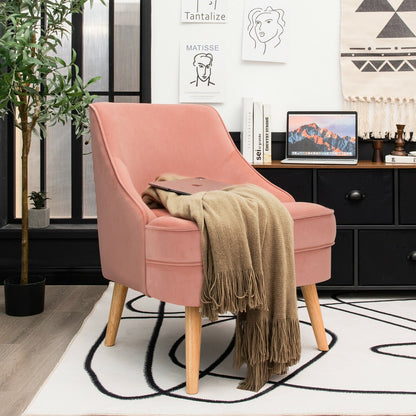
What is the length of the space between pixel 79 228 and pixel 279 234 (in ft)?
5.16

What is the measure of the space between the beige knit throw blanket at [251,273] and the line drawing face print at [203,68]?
1.34 m

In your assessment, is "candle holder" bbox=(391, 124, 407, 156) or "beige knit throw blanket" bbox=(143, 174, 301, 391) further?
"candle holder" bbox=(391, 124, 407, 156)

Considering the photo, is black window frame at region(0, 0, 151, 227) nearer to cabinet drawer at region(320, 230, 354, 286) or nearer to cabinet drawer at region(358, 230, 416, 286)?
cabinet drawer at region(320, 230, 354, 286)

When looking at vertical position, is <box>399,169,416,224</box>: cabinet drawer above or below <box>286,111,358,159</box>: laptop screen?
below

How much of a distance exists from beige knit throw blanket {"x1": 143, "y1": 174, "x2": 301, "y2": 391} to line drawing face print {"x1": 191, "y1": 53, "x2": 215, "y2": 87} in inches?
52.7

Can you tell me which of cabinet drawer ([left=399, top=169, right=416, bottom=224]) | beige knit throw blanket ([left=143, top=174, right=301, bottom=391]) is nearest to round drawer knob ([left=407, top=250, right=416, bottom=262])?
cabinet drawer ([left=399, top=169, right=416, bottom=224])

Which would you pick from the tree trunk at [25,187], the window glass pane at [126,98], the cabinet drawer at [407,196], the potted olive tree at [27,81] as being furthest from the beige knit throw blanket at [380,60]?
the tree trunk at [25,187]

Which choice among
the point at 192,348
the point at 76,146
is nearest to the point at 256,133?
the point at 76,146

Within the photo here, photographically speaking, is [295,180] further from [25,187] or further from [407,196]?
[25,187]

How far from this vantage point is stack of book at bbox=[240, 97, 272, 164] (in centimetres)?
287

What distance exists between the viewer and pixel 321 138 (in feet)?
9.62

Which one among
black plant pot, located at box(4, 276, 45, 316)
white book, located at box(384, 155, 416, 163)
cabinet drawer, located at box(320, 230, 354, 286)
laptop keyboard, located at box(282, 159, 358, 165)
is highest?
white book, located at box(384, 155, 416, 163)

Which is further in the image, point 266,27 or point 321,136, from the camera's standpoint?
point 266,27

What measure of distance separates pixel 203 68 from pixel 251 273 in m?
1.60
